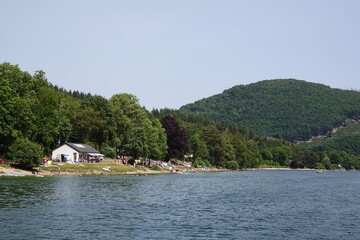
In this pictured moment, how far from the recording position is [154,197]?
63.3 meters

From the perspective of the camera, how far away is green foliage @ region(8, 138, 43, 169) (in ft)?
305

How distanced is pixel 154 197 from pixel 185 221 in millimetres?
20612

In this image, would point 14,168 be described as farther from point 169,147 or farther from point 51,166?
point 169,147

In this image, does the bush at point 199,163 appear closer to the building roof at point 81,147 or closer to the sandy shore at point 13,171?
the building roof at point 81,147

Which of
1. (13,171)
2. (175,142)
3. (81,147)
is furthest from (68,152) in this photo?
(175,142)

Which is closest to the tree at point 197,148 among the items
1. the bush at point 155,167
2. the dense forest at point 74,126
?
the dense forest at point 74,126

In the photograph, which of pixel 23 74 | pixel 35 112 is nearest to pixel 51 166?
pixel 35 112

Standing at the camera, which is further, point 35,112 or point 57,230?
point 35,112

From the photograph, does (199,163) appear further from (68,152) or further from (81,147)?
(68,152)

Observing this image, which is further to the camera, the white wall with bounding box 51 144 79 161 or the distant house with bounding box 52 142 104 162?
the white wall with bounding box 51 144 79 161

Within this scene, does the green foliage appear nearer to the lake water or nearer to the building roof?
the lake water

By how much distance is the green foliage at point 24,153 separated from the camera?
9281 centimetres

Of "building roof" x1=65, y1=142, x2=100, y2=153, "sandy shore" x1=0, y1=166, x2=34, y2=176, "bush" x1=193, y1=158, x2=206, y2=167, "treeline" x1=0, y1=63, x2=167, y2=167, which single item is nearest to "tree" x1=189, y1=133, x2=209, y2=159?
"bush" x1=193, y1=158, x2=206, y2=167

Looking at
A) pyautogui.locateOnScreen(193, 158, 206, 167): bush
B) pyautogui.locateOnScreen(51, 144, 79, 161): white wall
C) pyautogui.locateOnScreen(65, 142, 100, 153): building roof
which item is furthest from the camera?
pyautogui.locateOnScreen(193, 158, 206, 167): bush
